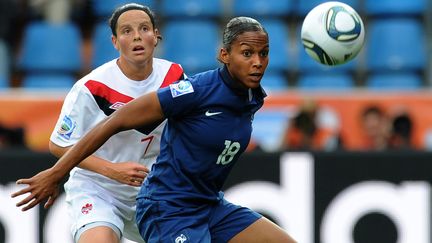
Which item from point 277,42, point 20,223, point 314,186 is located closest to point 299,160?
point 314,186

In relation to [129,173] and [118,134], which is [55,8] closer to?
[118,134]

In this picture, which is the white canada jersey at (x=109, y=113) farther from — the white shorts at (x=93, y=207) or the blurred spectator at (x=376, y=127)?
the blurred spectator at (x=376, y=127)

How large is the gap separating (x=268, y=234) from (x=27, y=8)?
7.36 m

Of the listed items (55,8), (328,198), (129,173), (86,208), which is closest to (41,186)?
(129,173)

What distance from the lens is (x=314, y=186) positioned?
8.80 metres

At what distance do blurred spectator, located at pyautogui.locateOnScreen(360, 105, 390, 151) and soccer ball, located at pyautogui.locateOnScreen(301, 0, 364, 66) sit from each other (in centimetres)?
396

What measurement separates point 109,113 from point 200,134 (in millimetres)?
821

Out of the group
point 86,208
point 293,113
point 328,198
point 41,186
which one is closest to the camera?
point 41,186

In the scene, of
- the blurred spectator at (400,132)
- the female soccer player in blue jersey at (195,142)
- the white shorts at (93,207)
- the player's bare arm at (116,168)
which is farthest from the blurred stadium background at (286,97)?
the female soccer player in blue jersey at (195,142)

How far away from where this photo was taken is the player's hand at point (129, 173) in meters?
6.05

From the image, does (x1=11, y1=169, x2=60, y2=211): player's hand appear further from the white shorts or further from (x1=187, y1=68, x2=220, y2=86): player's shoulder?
(x1=187, y1=68, x2=220, y2=86): player's shoulder

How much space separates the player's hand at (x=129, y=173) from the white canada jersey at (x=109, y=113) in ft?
1.02

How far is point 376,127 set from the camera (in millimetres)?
A: 10234

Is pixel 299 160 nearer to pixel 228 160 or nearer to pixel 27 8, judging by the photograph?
pixel 228 160
